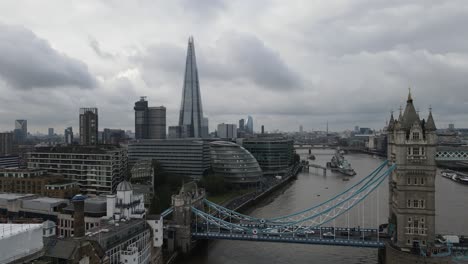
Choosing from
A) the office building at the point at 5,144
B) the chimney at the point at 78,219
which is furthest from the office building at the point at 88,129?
the chimney at the point at 78,219

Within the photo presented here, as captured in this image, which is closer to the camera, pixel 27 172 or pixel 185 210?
pixel 185 210

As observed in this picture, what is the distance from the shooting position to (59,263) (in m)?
23.7

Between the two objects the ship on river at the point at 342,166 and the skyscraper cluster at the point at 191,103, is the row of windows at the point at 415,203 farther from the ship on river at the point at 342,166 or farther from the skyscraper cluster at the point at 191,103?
the skyscraper cluster at the point at 191,103

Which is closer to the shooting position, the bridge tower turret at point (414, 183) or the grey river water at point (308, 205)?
the bridge tower turret at point (414, 183)

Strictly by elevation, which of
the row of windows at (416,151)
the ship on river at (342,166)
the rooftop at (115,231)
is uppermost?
the row of windows at (416,151)

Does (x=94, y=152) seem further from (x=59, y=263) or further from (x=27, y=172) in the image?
(x=59, y=263)

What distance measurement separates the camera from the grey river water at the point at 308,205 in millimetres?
36375

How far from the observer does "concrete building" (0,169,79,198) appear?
53375 millimetres

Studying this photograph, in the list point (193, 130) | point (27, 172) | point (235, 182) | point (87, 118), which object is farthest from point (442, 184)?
point (87, 118)

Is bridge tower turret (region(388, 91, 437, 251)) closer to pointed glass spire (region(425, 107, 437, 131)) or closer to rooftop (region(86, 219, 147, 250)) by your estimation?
pointed glass spire (region(425, 107, 437, 131))

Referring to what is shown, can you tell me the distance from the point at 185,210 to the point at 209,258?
5.12 m

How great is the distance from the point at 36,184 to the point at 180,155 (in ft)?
99.1

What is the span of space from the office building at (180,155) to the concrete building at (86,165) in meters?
15.4

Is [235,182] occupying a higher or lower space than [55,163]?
lower
